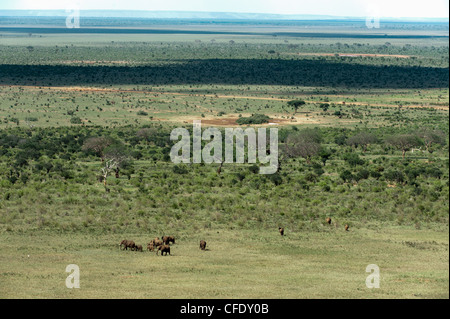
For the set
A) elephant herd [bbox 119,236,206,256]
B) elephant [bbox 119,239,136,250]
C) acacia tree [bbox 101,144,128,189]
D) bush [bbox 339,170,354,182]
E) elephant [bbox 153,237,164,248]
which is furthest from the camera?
acacia tree [bbox 101,144,128,189]

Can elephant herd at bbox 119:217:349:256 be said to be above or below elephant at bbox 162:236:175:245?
below

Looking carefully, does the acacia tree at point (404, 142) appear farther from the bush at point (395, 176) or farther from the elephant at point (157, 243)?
the elephant at point (157, 243)

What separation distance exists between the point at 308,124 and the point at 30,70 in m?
69.7

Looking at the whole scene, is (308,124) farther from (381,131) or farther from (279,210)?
(279,210)

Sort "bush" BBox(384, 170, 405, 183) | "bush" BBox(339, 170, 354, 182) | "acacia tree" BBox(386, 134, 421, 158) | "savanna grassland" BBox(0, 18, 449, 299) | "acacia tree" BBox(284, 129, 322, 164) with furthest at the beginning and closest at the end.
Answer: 1. "acacia tree" BBox(386, 134, 421, 158)
2. "acacia tree" BBox(284, 129, 322, 164)
3. "bush" BBox(339, 170, 354, 182)
4. "bush" BBox(384, 170, 405, 183)
5. "savanna grassland" BBox(0, 18, 449, 299)

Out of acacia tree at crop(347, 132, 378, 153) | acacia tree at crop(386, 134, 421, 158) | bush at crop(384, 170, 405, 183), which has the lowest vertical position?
bush at crop(384, 170, 405, 183)

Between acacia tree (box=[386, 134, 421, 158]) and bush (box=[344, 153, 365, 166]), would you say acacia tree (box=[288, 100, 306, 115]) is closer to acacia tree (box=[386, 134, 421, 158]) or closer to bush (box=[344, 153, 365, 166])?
acacia tree (box=[386, 134, 421, 158])

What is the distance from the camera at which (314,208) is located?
38.0 meters

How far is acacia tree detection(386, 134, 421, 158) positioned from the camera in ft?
191

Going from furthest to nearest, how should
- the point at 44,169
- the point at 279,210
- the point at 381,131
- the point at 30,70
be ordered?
the point at 30,70 < the point at 381,131 < the point at 44,169 < the point at 279,210

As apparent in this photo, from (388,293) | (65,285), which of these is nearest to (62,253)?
Answer: (65,285)

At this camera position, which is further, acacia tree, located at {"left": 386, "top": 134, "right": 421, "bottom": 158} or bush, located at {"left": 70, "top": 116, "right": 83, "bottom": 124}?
bush, located at {"left": 70, "top": 116, "right": 83, "bottom": 124}

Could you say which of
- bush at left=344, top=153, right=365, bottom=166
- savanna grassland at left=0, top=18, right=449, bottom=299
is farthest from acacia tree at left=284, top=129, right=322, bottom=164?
bush at left=344, top=153, right=365, bottom=166

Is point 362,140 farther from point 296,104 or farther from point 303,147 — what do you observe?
point 296,104
